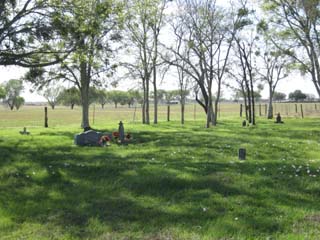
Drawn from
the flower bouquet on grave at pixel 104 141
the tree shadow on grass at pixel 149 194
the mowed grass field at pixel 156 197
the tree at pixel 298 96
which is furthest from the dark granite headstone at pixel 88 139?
the tree at pixel 298 96

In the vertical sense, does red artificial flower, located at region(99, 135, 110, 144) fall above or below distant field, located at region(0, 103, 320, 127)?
above

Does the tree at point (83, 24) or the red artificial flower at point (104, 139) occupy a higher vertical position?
the tree at point (83, 24)

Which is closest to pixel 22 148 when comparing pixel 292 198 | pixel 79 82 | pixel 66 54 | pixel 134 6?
pixel 66 54

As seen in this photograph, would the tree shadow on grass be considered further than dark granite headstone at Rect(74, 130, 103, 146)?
No

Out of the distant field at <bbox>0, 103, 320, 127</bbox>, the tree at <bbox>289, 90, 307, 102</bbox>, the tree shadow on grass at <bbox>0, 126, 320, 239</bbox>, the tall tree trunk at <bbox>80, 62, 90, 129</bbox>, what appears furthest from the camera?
the tree at <bbox>289, 90, 307, 102</bbox>

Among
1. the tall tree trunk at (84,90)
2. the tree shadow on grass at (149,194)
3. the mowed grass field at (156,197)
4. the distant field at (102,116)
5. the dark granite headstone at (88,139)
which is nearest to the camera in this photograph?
the mowed grass field at (156,197)

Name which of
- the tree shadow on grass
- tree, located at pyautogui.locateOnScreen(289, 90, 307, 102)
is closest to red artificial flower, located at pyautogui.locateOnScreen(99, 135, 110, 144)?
the tree shadow on grass

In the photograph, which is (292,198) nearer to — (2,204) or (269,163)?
(269,163)

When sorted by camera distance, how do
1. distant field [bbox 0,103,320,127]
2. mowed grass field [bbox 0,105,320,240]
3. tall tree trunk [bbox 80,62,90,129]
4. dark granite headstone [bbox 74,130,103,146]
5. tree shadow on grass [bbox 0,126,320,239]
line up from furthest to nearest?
distant field [bbox 0,103,320,127] → tall tree trunk [bbox 80,62,90,129] → dark granite headstone [bbox 74,130,103,146] → tree shadow on grass [bbox 0,126,320,239] → mowed grass field [bbox 0,105,320,240]

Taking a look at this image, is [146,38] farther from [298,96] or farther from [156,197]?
[298,96]

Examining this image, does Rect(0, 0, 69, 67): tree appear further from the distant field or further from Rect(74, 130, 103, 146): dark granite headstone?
the distant field

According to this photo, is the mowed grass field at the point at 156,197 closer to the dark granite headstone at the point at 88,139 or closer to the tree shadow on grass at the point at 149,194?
the tree shadow on grass at the point at 149,194

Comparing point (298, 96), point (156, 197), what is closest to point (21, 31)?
point (156, 197)

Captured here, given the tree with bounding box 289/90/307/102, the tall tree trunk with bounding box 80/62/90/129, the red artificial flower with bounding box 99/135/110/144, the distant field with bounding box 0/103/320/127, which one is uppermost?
the tree with bounding box 289/90/307/102
